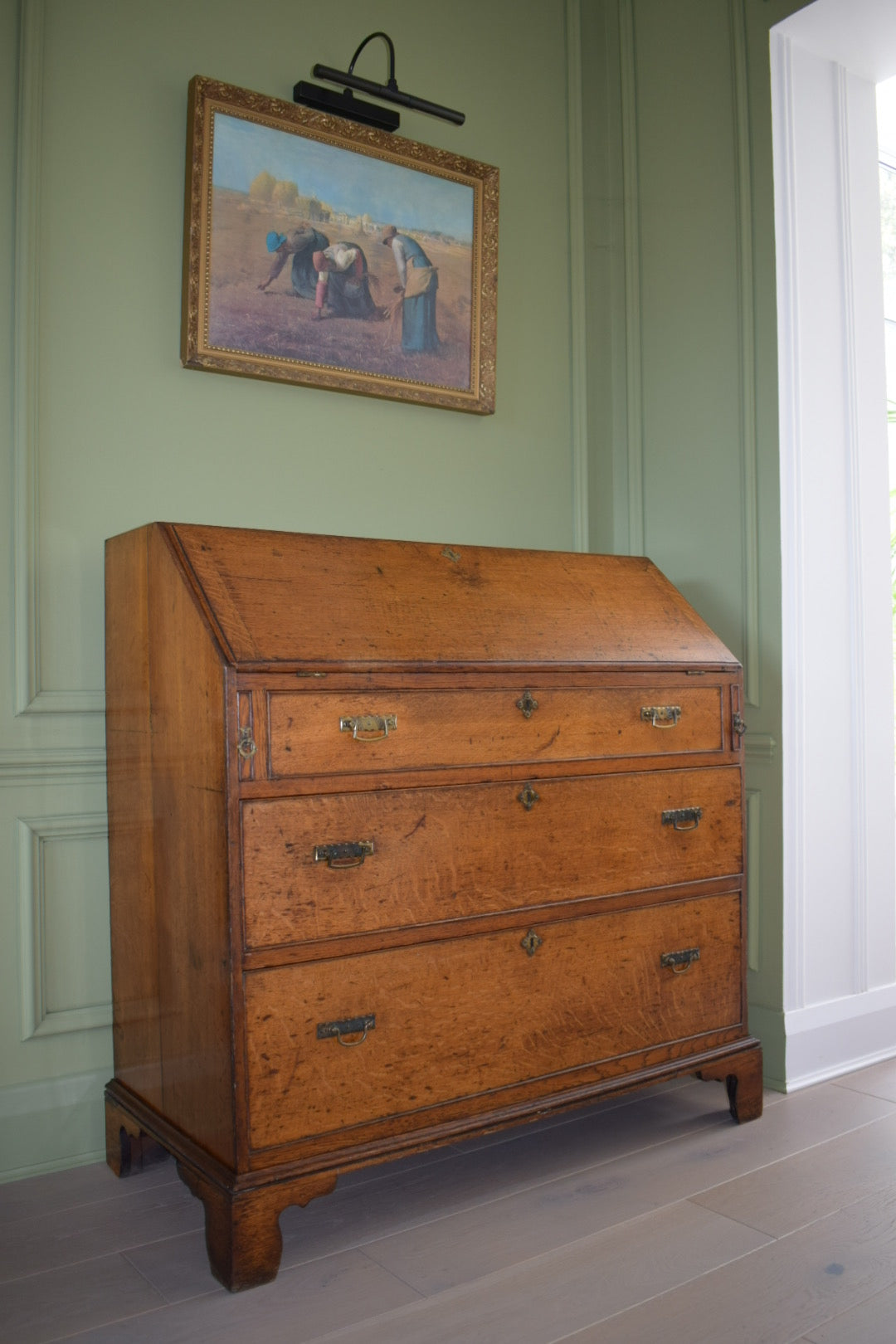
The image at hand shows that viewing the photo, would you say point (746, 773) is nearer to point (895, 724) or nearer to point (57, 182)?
point (895, 724)

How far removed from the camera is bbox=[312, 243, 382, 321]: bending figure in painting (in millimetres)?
3123

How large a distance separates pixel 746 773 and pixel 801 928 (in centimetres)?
48

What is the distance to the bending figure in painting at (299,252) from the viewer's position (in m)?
3.03

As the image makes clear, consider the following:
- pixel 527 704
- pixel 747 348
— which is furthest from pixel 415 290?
pixel 527 704

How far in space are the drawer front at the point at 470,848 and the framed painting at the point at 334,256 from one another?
1.36 m

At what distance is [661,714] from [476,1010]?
87cm

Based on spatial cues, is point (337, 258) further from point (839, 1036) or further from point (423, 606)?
point (839, 1036)

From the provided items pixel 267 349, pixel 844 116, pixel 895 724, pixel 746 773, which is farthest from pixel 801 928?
pixel 844 116

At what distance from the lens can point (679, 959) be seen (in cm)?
282

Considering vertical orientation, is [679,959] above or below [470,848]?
below

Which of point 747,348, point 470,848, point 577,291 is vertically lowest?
point 470,848

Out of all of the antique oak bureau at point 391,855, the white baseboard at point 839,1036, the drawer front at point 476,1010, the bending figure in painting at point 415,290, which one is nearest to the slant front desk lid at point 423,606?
the antique oak bureau at point 391,855

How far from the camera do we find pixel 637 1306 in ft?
6.72

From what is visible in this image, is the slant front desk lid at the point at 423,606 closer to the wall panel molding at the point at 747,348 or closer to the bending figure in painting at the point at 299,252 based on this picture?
the wall panel molding at the point at 747,348
